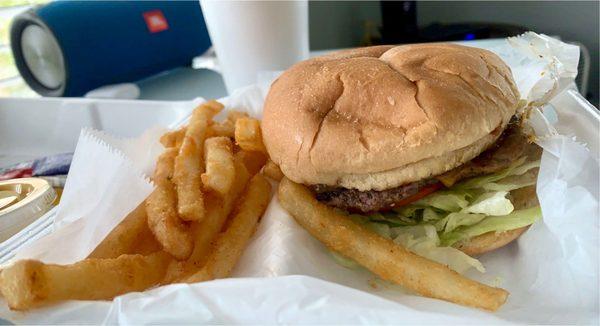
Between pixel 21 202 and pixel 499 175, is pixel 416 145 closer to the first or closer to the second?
pixel 499 175

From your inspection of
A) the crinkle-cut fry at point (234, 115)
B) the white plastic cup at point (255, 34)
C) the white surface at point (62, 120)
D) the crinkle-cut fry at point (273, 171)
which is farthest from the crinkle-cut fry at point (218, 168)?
the white plastic cup at point (255, 34)

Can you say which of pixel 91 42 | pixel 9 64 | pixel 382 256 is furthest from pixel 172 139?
pixel 9 64

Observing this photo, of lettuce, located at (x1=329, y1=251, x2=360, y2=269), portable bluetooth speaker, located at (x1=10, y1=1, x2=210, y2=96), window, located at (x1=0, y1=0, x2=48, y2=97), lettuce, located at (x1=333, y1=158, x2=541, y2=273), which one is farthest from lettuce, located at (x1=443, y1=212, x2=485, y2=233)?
window, located at (x1=0, y1=0, x2=48, y2=97)

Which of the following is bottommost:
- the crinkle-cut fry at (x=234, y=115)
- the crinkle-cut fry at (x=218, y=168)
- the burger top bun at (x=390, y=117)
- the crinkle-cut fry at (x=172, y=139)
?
the crinkle-cut fry at (x=234, y=115)

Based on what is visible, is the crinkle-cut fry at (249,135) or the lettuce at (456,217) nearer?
the lettuce at (456,217)

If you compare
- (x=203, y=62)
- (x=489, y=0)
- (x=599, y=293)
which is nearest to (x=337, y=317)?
(x=599, y=293)

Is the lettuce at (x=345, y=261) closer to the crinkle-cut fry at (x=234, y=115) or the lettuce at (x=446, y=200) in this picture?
the lettuce at (x=446, y=200)

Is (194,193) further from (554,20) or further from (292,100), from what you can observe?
(554,20)
